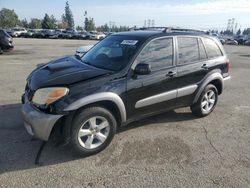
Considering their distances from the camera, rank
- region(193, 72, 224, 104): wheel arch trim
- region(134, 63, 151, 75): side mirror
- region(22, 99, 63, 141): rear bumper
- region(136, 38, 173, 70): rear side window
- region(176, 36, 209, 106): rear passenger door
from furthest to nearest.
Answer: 1. region(193, 72, 224, 104): wheel arch trim
2. region(176, 36, 209, 106): rear passenger door
3. region(136, 38, 173, 70): rear side window
4. region(134, 63, 151, 75): side mirror
5. region(22, 99, 63, 141): rear bumper

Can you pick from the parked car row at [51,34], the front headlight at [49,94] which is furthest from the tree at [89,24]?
the front headlight at [49,94]

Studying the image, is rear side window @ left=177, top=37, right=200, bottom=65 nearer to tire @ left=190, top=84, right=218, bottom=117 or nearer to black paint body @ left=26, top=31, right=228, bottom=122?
black paint body @ left=26, top=31, right=228, bottom=122

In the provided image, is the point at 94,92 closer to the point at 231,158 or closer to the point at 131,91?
the point at 131,91

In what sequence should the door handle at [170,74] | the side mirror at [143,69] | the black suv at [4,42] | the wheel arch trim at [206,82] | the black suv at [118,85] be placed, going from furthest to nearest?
the black suv at [4,42] < the wheel arch trim at [206,82] < the door handle at [170,74] < the side mirror at [143,69] < the black suv at [118,85]

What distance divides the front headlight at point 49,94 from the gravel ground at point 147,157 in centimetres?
67

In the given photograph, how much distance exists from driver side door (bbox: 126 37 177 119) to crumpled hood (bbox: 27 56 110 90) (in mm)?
553

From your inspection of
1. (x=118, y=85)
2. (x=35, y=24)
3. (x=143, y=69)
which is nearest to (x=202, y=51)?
(x=143, y=69)

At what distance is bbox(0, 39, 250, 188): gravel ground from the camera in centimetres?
335

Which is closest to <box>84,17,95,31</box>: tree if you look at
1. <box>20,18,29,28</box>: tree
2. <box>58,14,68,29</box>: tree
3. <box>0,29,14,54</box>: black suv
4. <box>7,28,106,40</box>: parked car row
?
<box>58,14,68,29</box>: tree

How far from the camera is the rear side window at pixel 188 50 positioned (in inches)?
190

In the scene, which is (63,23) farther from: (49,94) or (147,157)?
(147,157)

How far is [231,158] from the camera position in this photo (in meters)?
Result: 3.97

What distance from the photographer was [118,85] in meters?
3.95

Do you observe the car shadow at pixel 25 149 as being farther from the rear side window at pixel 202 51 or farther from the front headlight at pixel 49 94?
the rear side window at pixel 202 51
